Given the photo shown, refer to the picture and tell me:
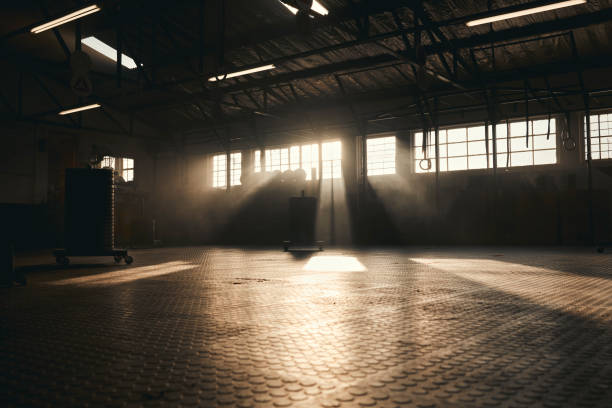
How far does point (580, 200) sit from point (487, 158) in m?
3.07

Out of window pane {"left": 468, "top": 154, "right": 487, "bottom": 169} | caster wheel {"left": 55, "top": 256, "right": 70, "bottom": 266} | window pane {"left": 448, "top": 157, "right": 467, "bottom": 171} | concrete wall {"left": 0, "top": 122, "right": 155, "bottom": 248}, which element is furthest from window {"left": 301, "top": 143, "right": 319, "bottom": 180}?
caster wheel {"left": 55, "top": 256, "right": 70, "bottom": 266}

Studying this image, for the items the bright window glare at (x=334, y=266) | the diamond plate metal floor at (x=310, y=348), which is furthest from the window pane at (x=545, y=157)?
the diamond plate metal floor at (x=310, y=348)

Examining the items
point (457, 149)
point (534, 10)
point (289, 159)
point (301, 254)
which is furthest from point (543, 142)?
point (289, 159)

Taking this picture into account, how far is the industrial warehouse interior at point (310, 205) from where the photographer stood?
66.3 inches

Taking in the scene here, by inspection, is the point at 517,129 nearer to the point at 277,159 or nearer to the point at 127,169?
the point at 277,159

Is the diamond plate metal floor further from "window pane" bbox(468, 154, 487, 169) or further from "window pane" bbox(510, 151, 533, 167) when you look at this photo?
"window pane" bbox(468, 154, 487, 169)

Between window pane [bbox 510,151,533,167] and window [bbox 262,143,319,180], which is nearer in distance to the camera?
window pane [bbox 510,151,533,167]

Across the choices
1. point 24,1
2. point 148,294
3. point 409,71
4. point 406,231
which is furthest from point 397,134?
point 148,294

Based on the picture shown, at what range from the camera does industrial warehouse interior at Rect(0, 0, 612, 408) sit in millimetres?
1684

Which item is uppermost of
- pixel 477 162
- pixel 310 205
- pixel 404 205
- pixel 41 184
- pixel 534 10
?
pixel 534 10

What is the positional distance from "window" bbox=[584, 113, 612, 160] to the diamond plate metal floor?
12423 millimetres

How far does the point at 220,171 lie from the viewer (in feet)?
69.5

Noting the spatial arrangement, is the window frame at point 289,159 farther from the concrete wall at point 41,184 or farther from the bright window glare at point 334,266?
the bright window glare at point 334,266

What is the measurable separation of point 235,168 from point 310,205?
941 centimetres
